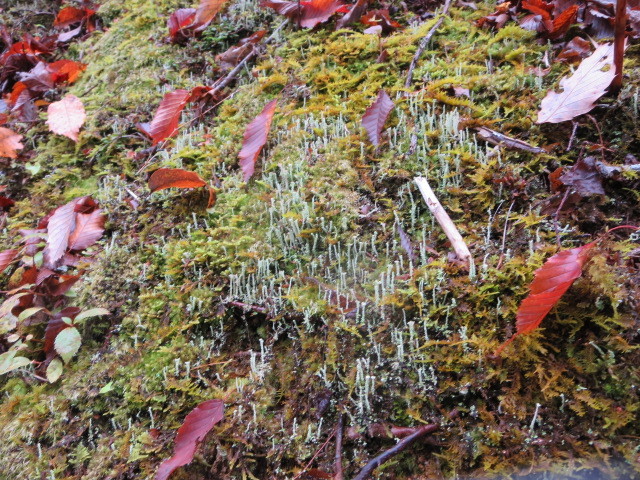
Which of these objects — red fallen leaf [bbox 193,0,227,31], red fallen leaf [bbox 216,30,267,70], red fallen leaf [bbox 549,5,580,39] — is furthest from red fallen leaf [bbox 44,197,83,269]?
red fallen leaf [bbox 549,5,580,39]

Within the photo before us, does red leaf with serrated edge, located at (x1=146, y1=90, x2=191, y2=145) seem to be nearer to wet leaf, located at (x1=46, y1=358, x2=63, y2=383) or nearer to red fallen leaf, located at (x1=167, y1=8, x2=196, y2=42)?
red fallen leaf, located at (x1=167, y1=8, x2=196, y2=42)

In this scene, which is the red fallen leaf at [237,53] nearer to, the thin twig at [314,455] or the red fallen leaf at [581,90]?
the red fallen leaf at [581,90]

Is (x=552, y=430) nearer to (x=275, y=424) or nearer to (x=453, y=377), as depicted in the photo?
(x=453, y=377)

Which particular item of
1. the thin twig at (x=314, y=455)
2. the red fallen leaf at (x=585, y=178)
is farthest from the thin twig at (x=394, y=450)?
→ the red fallen leaf at (x=585, y=178)

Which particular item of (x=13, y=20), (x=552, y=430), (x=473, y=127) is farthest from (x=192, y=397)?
(x=13, y=20)

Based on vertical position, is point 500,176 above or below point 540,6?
below

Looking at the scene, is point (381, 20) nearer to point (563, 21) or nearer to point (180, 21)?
point (563, 21)
